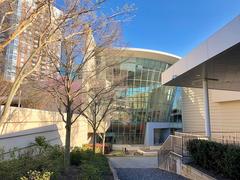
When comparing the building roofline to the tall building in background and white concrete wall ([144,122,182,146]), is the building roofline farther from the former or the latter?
the tall building in background

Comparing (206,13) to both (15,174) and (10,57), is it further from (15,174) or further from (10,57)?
(15,174)

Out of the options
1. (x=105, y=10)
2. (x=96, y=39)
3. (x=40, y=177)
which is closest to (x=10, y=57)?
(x=96, y=39)

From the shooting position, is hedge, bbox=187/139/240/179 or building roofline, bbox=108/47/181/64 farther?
building roofline, bbox=108/47/181/64

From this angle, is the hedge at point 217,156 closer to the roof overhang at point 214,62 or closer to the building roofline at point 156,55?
the roof overhang at point 214,62

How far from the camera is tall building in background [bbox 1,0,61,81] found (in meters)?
4.98

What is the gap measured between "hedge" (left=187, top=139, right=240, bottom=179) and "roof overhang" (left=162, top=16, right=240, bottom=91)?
9.81 feet

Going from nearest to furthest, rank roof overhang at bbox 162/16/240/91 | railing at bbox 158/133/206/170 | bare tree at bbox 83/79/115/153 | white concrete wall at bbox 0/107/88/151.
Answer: roof overhang at bbox 162/16/240/91 < white concrete wall at bbox 0/107/88/151 < railing at bbox 158/133/206/170 < bare tree at bbox 83/79/115/153

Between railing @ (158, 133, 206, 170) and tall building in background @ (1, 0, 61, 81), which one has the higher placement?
tall building in background @ (1, 0, 61, 81)

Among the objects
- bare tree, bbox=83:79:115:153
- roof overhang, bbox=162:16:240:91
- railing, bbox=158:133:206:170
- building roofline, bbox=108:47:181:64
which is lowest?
railing, bbox=158:133:206:170

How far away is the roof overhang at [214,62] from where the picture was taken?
6.86 m

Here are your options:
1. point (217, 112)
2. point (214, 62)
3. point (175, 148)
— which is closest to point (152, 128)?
point (217, 112)

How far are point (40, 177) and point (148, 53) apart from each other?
3549cm

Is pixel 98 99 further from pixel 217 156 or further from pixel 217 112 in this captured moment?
pixel 217 112

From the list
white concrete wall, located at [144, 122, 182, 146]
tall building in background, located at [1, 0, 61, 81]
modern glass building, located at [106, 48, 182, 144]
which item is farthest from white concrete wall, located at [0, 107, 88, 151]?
white concrete wall, located at [144, 122, 182, 146]
